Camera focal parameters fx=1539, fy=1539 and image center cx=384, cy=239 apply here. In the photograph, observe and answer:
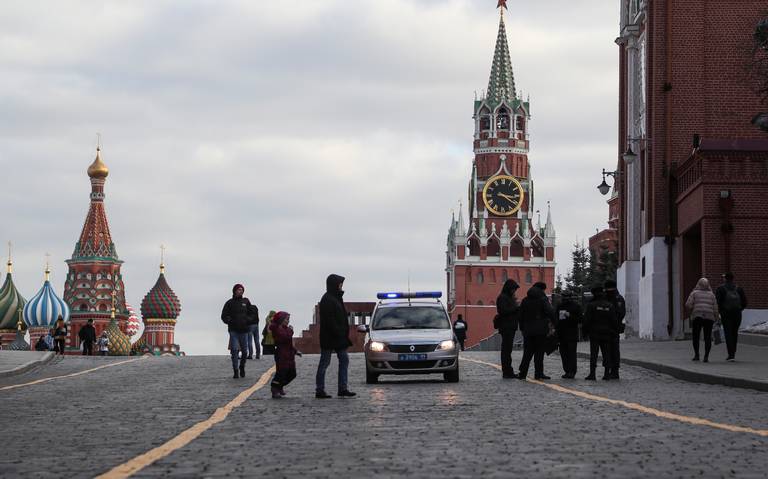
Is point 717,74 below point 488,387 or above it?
above

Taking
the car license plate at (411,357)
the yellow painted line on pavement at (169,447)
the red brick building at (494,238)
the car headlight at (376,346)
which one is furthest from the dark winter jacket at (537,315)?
the red brick building at (494,238)

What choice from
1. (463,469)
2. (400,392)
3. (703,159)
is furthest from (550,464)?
(703,159)

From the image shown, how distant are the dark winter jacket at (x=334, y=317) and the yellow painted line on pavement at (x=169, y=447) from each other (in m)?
1.72

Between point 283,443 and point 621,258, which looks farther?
point 621,258

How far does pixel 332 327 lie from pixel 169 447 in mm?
8575

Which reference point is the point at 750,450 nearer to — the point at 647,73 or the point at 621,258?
the point at 647,73

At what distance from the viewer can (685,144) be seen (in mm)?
51844

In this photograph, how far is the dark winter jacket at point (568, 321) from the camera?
26984mm

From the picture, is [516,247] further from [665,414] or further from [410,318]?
[665,414]

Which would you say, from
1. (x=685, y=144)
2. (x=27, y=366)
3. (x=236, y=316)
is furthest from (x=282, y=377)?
(x=685, y=144)

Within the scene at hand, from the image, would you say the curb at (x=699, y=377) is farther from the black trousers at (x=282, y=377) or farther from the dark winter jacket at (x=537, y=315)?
the black trousers at (x=282, y=377)

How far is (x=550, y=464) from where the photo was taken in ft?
36.4

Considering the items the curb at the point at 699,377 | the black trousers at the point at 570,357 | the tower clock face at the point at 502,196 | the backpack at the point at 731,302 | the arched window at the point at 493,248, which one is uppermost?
the tower clock face at the point at 502,196

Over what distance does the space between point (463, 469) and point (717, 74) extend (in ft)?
142
